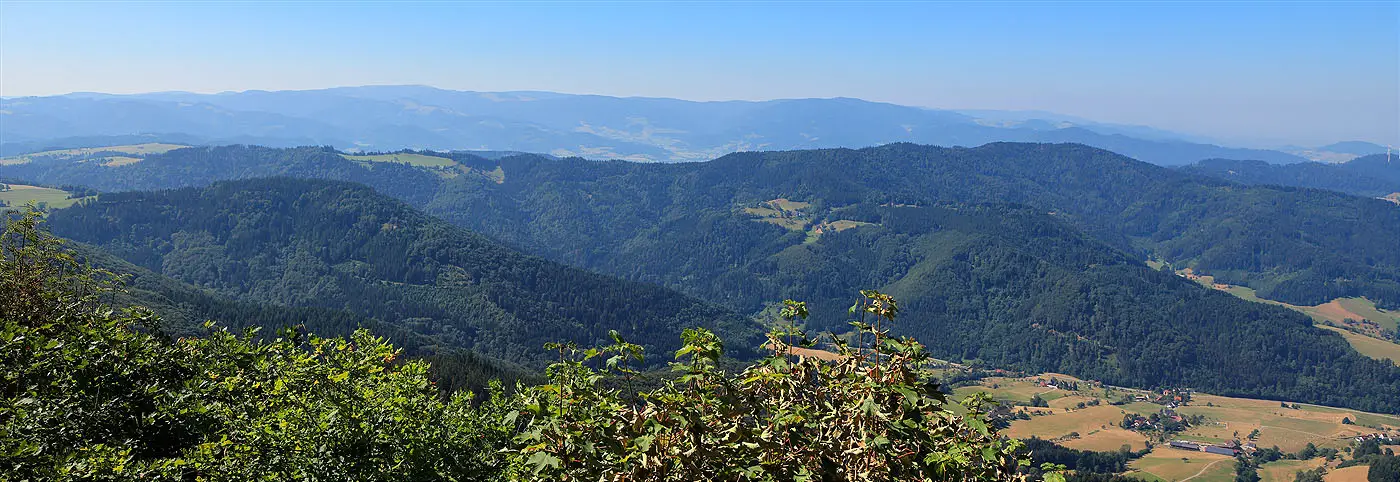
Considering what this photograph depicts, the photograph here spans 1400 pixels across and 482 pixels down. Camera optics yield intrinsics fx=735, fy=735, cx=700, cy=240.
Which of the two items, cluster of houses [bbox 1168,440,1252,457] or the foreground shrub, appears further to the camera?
cluster of houses [bbox 1168,440,1252,457]

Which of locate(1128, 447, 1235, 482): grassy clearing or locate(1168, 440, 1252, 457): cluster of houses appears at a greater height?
locate(1128, 447, 1235, 482): grassy clearing

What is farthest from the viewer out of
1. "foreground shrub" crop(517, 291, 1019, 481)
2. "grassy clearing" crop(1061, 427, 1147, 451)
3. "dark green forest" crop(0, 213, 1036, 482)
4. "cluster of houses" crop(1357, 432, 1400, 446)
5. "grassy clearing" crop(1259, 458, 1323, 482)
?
"cluster of houses" crop(1357, 432, 1400, 446)

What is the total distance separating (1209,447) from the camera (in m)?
165

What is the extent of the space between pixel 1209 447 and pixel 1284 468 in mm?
14885

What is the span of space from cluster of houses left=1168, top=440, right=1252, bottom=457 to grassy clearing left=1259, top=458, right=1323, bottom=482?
7561 millimetres

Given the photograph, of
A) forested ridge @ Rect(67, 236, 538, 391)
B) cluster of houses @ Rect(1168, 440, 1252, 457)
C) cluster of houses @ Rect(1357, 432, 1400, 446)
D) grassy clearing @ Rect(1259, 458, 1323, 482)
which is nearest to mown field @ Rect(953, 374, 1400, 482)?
grassy clearing @ Rect(1259, 458, 1323, 482)

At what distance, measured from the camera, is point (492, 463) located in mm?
16109

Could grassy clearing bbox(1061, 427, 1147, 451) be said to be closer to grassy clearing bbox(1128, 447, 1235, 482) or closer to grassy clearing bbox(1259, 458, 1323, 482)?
grassy clearing bbox(1128, 447, 1235, 482)

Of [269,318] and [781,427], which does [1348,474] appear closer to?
[781,427]

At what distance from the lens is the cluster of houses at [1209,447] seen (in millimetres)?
161250

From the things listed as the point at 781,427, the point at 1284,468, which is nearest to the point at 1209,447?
the point at 1284,468

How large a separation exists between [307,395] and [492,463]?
15.1ft

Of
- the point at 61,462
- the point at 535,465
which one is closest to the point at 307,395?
the point at 61,462

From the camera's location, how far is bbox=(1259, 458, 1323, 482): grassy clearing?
472ft
